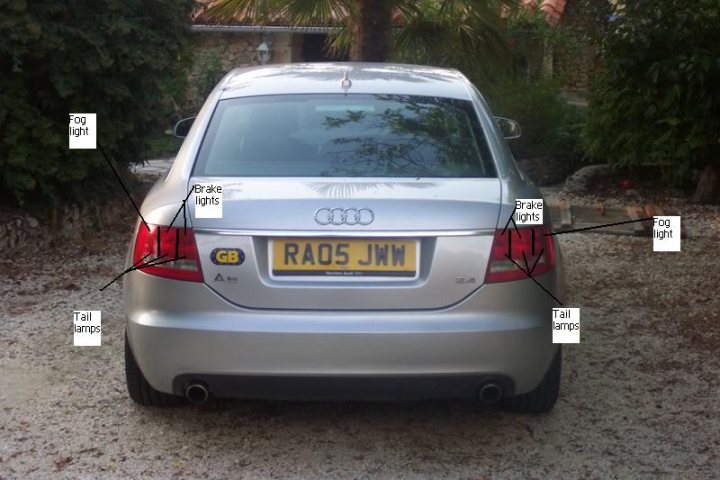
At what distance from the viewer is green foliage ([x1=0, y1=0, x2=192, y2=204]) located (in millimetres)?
7598

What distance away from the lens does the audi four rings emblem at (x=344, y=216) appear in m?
3.93

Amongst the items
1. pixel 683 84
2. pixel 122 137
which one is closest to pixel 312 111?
pixel 122 137

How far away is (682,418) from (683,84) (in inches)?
248

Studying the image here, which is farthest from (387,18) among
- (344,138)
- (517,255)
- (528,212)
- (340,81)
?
(517,255)

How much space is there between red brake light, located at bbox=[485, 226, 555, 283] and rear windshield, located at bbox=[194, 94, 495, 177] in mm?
465

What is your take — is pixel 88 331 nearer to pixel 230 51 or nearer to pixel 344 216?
pixel 344 216

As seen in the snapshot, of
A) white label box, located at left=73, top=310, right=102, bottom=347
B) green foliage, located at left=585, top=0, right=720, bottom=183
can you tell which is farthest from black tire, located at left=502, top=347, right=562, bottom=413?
green foliage, located at left=585, top=0, right=720, bottom=183

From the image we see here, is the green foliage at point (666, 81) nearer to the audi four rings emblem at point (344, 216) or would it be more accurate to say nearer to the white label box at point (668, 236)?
the white label box at point (668, 236)

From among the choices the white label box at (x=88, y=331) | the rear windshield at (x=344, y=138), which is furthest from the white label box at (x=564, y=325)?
the white label box at (x=88, y=331)

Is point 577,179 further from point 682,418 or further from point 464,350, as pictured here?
point 464,350

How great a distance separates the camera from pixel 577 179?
1199 centimetres

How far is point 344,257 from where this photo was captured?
394 cm

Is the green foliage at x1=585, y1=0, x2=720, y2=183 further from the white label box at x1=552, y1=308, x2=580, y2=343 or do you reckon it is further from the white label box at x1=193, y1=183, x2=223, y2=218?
the white label box at x1=193, y1=183, x2=223, y2=218

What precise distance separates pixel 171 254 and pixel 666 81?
7.60m
